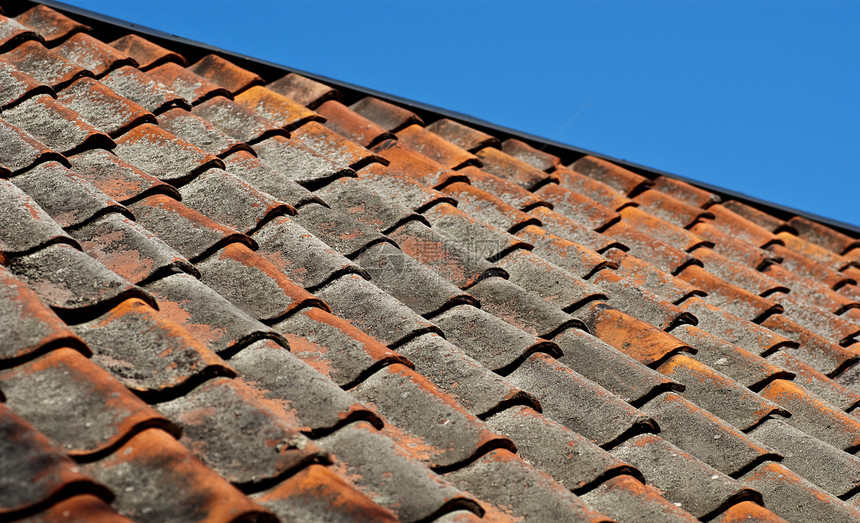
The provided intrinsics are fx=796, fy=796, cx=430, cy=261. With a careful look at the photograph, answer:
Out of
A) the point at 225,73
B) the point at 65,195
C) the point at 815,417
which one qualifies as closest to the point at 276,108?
the point at 225,73

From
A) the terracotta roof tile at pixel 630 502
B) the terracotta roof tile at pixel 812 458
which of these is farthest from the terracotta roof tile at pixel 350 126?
the terracotta roof tile at pixel 630 502

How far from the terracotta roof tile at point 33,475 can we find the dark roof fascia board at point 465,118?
371 cm

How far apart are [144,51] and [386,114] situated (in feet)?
4.65

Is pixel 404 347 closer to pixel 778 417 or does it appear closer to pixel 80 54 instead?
pixel 778 417

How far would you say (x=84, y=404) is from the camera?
5.20 ft

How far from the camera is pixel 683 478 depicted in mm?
2361

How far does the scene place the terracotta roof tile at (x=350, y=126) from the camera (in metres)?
4.18


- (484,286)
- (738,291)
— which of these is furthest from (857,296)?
(484,286)

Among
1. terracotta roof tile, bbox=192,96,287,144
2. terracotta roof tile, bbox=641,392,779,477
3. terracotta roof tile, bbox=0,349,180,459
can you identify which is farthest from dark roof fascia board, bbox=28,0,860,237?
terracotta roof tile, bbox=0,349,180,459

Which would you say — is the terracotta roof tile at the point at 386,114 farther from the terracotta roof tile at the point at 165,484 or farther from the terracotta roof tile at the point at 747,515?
the terracotta roof tile at the point at 165,484

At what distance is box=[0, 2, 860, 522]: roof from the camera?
1625 millimetres

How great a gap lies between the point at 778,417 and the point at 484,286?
3.97 ft

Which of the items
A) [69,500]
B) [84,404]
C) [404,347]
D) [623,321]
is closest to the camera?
[69,500]

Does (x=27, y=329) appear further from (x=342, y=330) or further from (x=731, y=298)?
(x=731, y=298)
